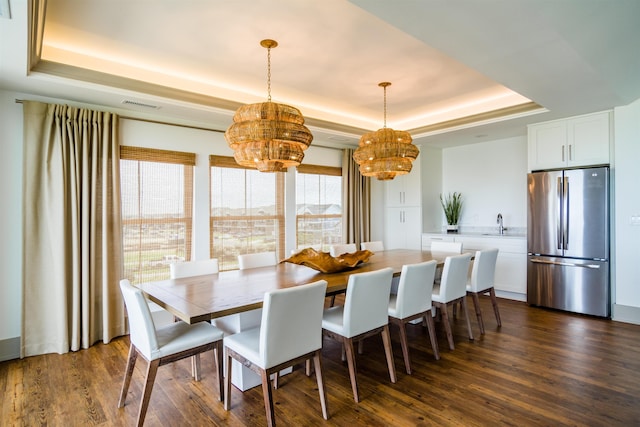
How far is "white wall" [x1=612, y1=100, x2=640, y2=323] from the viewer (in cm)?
397

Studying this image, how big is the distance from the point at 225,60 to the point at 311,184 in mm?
2608

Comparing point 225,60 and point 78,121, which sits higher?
point 225,60

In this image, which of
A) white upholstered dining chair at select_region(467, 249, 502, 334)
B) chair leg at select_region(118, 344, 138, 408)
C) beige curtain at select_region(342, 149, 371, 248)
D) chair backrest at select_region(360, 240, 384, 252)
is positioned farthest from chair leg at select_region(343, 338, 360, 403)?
beige curtain at select_region(342, 149, 371, 248)

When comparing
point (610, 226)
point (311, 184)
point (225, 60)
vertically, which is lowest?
point (610, 226)

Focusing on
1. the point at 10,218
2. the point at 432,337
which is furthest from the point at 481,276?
the point at 10,218

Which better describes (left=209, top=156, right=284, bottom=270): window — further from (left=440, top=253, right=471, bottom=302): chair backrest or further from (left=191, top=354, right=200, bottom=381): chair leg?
(left=440, top=253, right=471, bottom=302): chair backrest

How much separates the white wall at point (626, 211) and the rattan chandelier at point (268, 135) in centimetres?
374

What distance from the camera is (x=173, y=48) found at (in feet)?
10.3

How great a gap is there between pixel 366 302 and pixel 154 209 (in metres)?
2.78

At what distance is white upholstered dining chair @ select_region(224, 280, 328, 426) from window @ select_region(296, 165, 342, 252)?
321cm

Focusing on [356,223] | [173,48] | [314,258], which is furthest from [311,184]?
[173,48]

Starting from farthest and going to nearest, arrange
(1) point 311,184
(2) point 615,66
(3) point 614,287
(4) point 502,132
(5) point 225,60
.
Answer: (1) point 311,184, (4) point 502,132, (3) point 614,287, (5) point 225,60, (2) point 615,66

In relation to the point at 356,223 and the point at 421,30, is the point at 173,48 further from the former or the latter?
the point at 356,223

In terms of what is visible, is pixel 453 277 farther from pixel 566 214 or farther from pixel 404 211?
pixel 404 211
